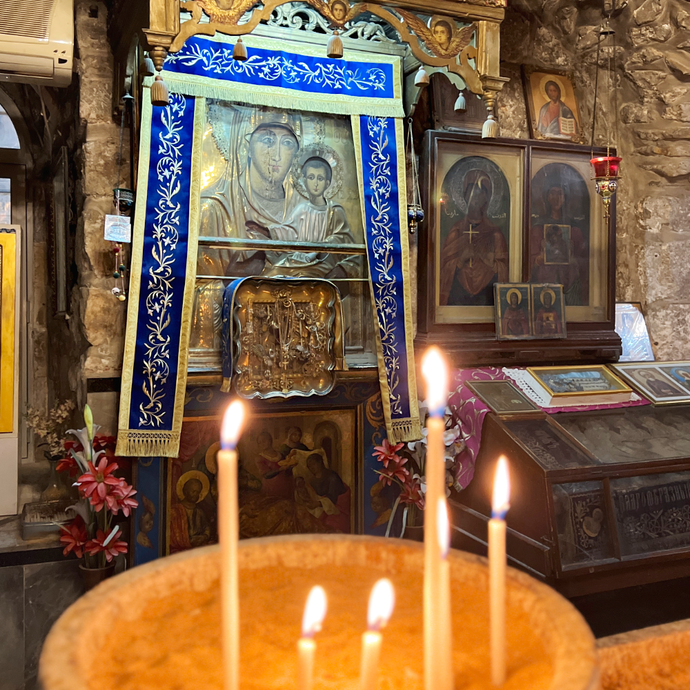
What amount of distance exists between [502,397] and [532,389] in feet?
0.99

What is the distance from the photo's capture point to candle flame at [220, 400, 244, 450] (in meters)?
0.59

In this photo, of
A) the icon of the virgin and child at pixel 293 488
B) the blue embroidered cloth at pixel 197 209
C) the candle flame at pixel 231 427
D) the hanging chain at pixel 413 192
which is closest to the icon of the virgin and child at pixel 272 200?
the blue embroidered cloth at pixel 197 209

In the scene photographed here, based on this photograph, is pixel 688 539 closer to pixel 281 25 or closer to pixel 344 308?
pixel 344 308

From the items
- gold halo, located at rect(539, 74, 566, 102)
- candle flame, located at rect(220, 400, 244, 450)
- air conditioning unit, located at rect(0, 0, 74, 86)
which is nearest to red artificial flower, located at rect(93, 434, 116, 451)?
air conditioning unit, located at rect(0, 0, 74, 86)

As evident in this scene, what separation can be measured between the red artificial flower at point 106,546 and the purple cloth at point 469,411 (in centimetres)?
199

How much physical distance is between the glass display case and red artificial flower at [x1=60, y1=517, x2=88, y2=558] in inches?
90.1

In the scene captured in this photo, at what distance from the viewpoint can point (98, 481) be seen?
362cm

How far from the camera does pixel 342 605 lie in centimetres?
80

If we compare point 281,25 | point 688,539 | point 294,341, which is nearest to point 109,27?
point 281,25

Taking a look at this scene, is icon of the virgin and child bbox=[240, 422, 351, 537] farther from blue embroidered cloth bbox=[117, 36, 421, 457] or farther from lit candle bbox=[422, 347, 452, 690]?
lit candle bbox=[422, 347, 452, 690]

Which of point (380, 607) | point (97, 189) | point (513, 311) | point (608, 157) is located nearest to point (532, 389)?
point (513, 311)

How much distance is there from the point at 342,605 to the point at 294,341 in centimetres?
338

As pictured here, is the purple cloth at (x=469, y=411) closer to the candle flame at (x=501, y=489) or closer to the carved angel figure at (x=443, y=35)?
the carved angel figure at (x=443, y=35)

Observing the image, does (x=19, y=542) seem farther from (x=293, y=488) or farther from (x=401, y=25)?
(x=401, y=25)
